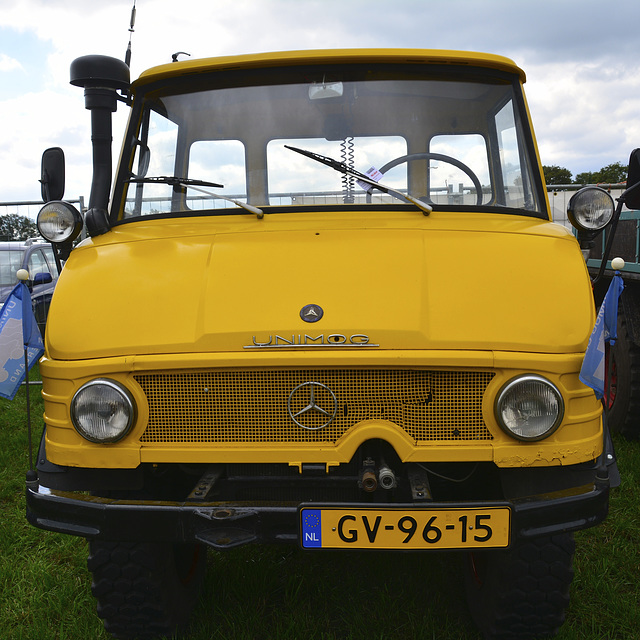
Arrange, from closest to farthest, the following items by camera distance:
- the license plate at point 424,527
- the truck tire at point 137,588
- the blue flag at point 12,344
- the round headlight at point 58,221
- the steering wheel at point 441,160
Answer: the license plate at point 424,527, the truck tire at point 137,588, the blue flag at point 12,344, the round headlight at point 58,221, the steering wheel at point 441,160

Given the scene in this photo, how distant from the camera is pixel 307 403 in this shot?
91.6 inches

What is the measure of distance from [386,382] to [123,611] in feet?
4.87

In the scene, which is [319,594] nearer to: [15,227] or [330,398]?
[330,398]

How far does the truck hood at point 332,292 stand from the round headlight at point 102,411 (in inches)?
5.0

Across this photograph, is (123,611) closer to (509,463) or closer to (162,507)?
(162,507)

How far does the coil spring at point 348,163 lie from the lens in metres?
3.16

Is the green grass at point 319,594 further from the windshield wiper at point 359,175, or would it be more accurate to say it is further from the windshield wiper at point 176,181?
the windshield wiper at point 176,181

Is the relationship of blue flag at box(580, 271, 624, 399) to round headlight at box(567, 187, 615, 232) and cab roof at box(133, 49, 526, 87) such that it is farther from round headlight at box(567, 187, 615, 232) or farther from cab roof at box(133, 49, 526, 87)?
cab roof at box(133, 49, 526, 87)

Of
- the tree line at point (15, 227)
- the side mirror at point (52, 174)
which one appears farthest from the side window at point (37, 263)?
the side mirror at point (52, 174)

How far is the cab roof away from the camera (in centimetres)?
320

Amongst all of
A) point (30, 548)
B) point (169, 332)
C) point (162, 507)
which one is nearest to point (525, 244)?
point (169, 332)

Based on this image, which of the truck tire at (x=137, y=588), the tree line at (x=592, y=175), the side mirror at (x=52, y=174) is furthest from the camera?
the tree line at (x=592, y=175)

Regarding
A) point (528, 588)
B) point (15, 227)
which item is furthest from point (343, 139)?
point (15, 227)

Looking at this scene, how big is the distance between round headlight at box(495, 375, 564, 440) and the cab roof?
1747mm
